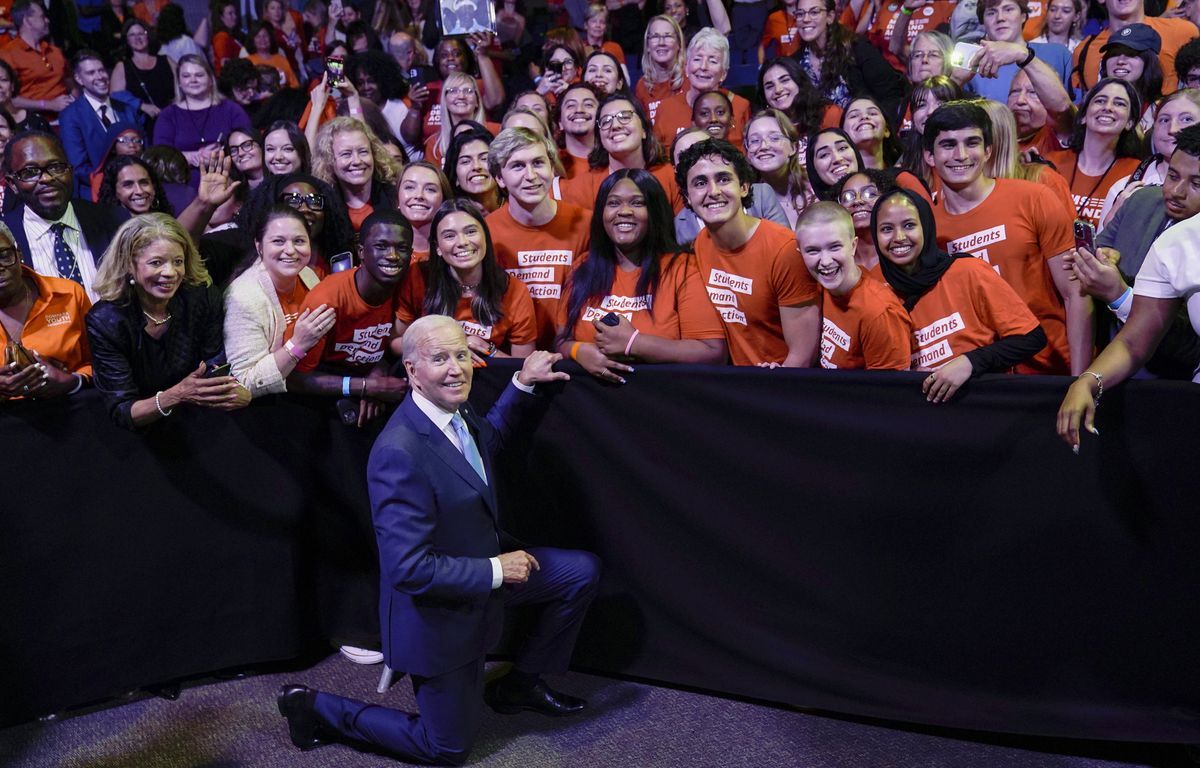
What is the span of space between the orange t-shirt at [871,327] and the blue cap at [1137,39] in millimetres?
2838

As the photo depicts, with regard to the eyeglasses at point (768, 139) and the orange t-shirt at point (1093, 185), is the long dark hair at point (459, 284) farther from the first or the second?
the orange t-shirt at point (1093, 185)

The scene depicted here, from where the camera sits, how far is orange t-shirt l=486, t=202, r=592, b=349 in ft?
14.9

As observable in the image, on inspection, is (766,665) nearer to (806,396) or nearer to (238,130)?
(806,396)

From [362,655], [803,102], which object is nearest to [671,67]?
[803,102]

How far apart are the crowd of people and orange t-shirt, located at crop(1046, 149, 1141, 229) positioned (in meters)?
0.01

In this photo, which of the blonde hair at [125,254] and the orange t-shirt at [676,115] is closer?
the blonde hair at [125,254]

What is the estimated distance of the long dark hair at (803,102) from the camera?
242 inches

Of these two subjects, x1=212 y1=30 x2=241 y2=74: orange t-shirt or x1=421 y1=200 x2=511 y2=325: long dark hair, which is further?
x1=212 y1=30 x2=241 y2=74: orange t-shirt

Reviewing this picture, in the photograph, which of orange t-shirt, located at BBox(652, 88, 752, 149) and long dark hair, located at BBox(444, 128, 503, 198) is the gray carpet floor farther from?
orange t-shirt, located at BBox(652, 88, 752, 149)

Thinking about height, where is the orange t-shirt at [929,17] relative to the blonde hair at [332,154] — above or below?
above

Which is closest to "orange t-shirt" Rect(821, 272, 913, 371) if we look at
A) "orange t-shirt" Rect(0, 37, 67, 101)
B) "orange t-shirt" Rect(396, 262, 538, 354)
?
"orange t-shirt" Rect(396, 262, 538, 354)

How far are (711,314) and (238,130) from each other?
138 inches

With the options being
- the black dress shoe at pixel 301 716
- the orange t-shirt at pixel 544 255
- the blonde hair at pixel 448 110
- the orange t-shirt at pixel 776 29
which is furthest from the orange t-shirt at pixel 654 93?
the black dress shoe at pixel 301 716

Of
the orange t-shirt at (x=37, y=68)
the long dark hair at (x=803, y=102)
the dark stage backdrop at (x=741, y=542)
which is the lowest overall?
the dark stage backdrop at (x=741, y=542)
